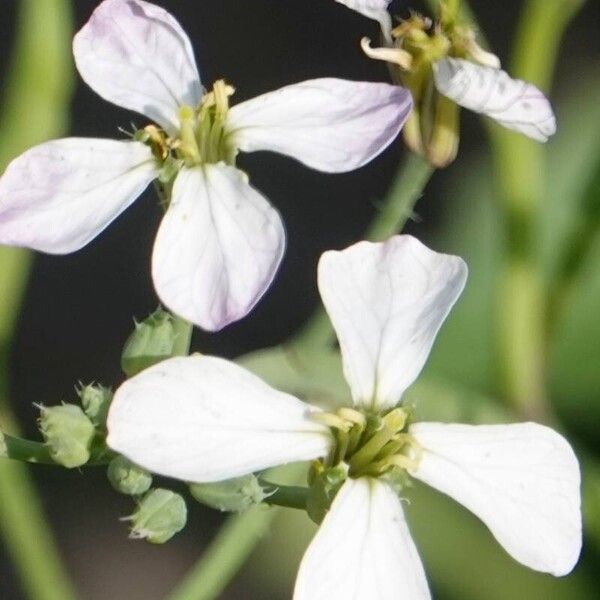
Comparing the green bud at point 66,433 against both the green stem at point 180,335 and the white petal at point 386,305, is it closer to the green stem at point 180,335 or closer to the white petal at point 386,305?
the green stem at point 180,335

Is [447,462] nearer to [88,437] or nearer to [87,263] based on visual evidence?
[88,437]

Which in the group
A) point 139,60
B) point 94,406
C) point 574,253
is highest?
point 139,60

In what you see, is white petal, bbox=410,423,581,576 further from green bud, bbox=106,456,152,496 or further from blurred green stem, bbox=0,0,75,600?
blurred green stem, bbox=0,0,75,600

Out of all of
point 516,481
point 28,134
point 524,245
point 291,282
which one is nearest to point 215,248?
point 516,481

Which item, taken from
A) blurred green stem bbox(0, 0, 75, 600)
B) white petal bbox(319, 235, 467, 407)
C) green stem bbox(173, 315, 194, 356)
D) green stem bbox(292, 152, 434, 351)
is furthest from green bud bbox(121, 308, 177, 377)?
blurred green stem bbox(0, 0, 75, 600)

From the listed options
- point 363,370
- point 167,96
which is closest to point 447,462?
point 363,370

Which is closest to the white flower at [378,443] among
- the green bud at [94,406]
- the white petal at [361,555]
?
the white petal at [361,555]

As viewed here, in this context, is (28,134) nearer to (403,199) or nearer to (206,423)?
(403,199)
